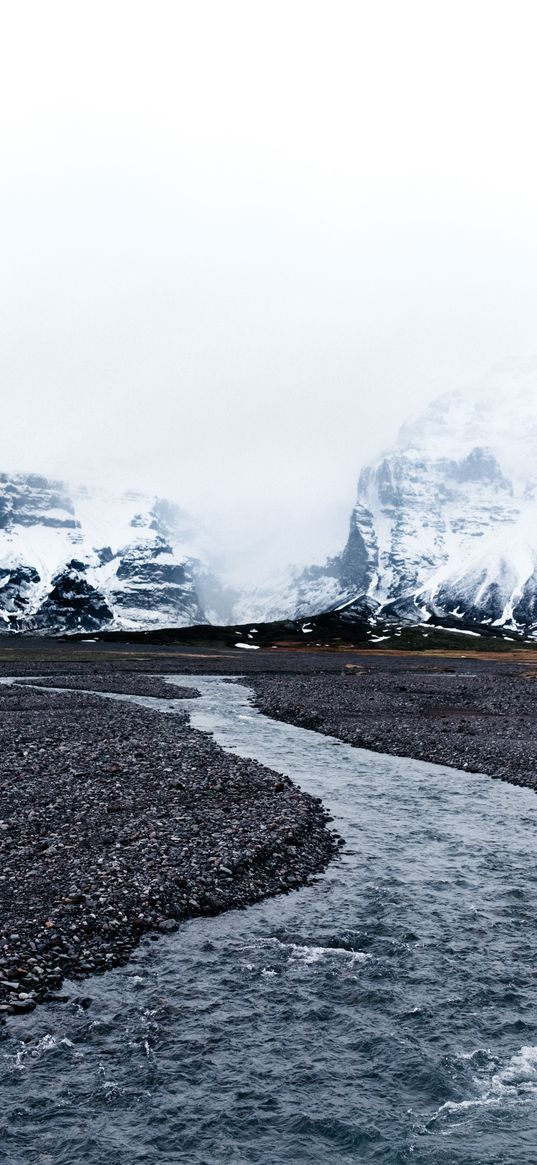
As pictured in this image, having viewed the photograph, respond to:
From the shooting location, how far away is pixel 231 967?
18031mm

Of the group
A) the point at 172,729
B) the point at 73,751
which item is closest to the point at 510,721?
the point at 172,729

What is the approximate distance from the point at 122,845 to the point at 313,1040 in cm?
1103

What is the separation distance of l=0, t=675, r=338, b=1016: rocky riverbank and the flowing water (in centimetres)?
94

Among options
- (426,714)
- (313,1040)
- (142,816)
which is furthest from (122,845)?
(426,714)

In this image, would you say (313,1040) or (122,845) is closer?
(313,1040)

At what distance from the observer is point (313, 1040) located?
15203mm

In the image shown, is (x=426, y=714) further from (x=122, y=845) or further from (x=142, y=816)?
(x=122, y=845)

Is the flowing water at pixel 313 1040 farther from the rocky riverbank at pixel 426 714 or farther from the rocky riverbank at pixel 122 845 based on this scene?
the rocky riverbank at pixel 426 714

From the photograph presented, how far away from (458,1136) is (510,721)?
155 ft

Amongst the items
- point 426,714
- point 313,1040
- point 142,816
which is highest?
point 142,816

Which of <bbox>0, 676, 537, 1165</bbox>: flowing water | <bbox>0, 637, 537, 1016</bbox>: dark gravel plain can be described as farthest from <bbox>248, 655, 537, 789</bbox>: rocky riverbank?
<bbox>0, 676, 537, 1165</bbox>: flowing water

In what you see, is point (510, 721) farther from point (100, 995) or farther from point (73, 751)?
point (100, 995)

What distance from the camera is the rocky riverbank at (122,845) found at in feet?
Answer: 59.8

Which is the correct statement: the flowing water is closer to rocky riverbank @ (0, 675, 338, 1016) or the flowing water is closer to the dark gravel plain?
rocky riverbank @ (0, 675, 338, 1016)
